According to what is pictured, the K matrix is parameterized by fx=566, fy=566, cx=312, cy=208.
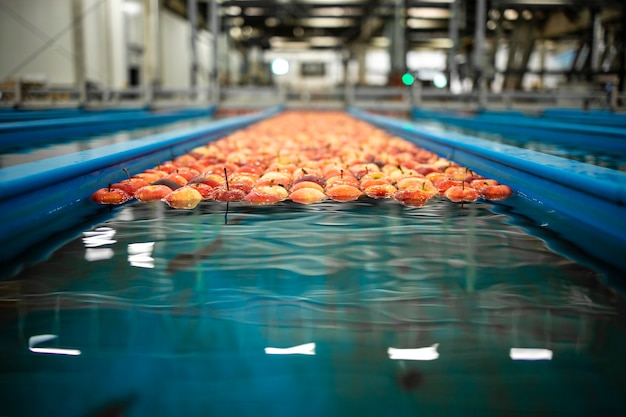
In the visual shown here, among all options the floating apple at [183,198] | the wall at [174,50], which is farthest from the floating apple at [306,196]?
the wall at [174,50]

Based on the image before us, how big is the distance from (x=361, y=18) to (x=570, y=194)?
16.2m

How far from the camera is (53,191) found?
6.19 ft

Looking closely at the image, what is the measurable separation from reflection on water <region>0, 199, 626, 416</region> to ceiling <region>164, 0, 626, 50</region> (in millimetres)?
8940

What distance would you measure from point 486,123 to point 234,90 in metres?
5.10

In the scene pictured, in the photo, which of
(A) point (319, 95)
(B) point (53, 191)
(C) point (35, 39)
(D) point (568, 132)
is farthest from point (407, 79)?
(B) point (53, 191)

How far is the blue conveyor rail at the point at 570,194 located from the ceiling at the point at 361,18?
7700 mm

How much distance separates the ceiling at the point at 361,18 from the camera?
10.4 meters

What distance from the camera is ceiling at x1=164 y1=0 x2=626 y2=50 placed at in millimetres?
10414

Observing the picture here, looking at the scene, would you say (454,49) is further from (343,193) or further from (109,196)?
(109,196)

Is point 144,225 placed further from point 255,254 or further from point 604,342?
point 604,342

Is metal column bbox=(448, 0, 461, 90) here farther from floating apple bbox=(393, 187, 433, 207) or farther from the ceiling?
floating apple bbox=(393, 187, 433, 207)

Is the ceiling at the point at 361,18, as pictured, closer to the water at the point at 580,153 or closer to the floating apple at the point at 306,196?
the water at the point at 580,153

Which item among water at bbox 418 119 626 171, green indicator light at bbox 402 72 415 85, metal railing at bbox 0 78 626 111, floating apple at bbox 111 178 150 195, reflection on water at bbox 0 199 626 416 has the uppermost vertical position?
green indicator light at bbox 402 72 415 85

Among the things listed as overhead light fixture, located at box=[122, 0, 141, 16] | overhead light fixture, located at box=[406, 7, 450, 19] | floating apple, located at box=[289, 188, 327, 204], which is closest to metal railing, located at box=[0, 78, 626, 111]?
overhead light fixture, located at box=[122, 0, 141, 16]
